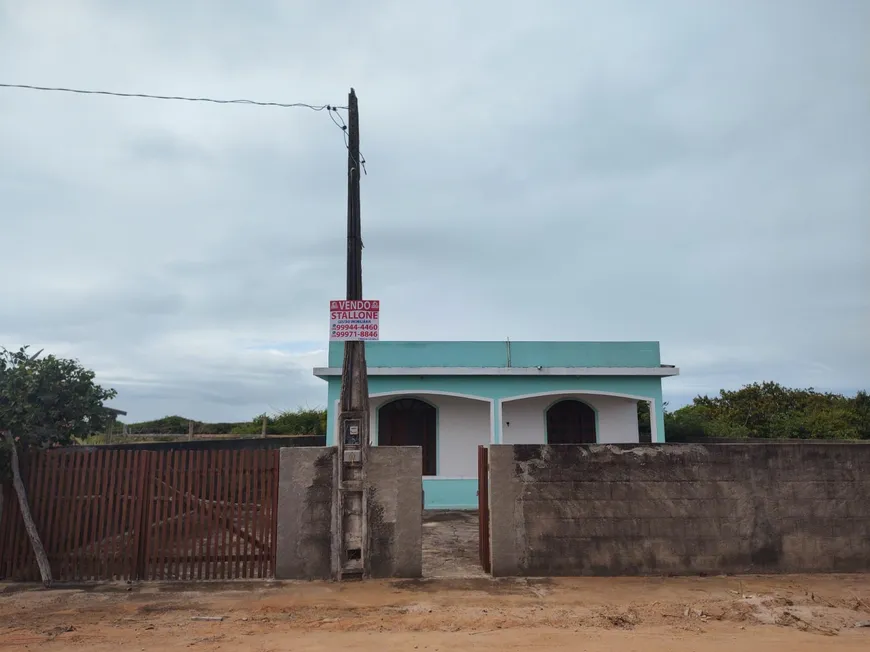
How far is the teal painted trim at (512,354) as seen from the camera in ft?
44.1

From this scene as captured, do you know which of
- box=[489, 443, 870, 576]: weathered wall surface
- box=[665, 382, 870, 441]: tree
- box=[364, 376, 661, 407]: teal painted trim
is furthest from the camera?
box=[665, 382, 870, 441]: tree

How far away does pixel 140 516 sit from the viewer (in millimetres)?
6965

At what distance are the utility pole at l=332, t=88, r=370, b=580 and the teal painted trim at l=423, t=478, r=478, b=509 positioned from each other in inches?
231

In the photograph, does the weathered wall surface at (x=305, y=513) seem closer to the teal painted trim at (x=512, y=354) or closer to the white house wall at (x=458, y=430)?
the teal painted trim at (x=512, y=354)

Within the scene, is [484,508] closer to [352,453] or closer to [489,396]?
[352,453]

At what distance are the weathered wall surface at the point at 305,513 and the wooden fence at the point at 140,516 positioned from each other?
0.15 meters

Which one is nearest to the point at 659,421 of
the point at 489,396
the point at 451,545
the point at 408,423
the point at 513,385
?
the point at 513,385

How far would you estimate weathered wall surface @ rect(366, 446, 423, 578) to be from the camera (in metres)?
7.09

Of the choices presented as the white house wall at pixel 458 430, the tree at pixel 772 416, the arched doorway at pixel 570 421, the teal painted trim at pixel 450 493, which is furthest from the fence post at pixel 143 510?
the tree at pixel 772 416

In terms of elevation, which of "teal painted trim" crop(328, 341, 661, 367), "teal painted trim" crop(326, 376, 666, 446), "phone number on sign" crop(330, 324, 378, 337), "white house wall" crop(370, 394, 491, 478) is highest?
"teal painted trim" crop(328, 341, 661, 367)

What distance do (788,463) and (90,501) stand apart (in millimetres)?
8657

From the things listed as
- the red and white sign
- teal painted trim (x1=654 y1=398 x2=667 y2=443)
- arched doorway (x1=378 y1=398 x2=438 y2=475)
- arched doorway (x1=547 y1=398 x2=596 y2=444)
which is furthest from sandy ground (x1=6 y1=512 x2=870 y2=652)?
arched doorway (x1=547 y1=398 x2=596 y2=444)

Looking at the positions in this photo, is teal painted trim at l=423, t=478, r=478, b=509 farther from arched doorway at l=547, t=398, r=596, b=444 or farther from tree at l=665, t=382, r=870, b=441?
tree at l=665, t=382, r=870, b=441

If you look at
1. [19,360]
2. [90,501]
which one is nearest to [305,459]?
[90,501]
